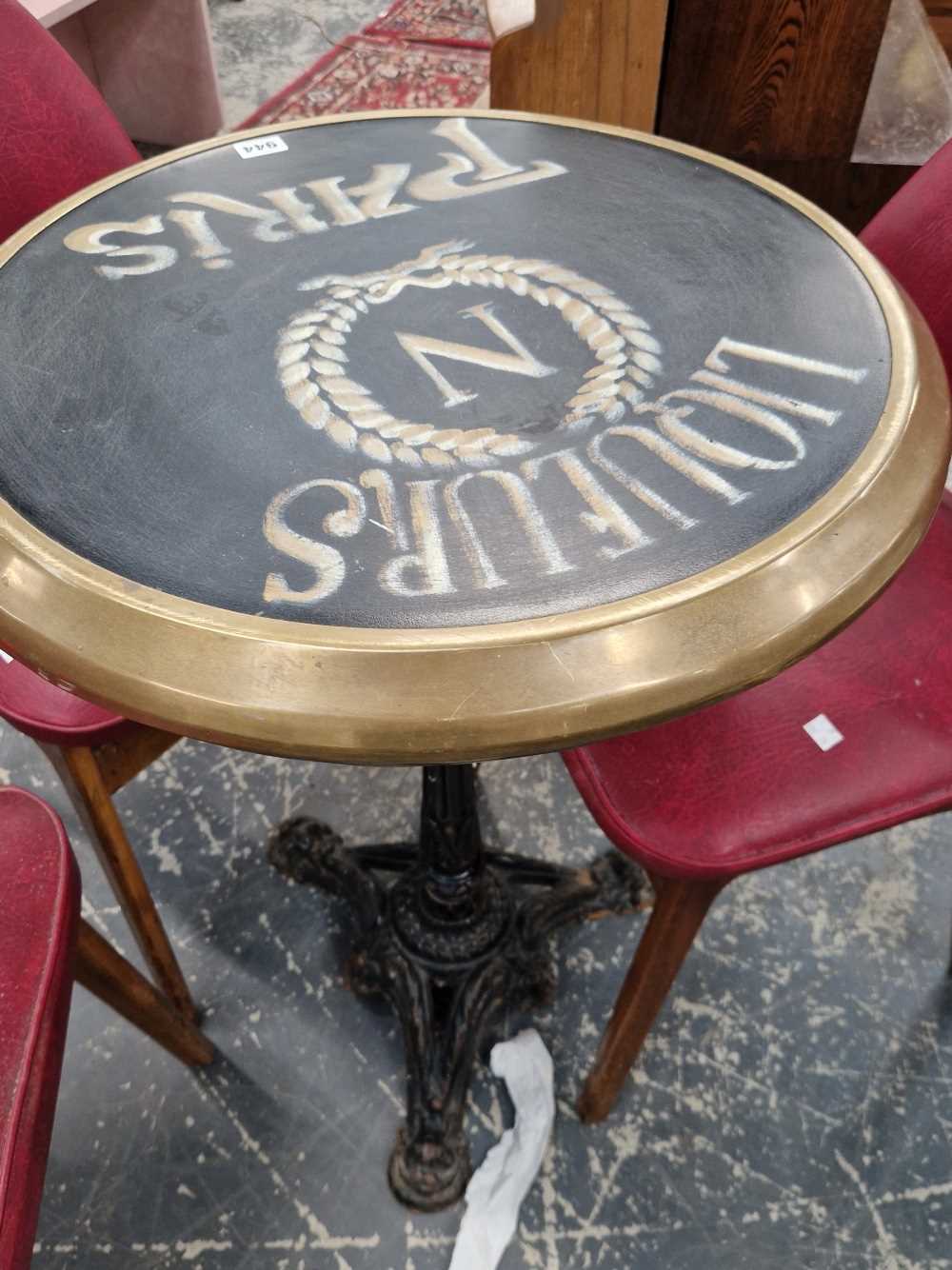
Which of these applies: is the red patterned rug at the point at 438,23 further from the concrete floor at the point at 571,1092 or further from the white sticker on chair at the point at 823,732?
the white sticker on chair at the point at 823,732

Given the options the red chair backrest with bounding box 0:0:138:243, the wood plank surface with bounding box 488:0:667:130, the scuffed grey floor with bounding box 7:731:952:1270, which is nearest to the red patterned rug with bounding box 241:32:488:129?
the wood plank surface with bounding box 488:0:667:130

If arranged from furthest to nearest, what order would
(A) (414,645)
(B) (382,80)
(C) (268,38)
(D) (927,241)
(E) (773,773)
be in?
(C) (268,38), (B) (382,80), (D) (927,241), (E) (773,773), (A) (414,645)

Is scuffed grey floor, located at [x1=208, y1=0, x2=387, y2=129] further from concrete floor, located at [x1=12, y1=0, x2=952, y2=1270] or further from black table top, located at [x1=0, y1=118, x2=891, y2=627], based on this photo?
concrete floor, located at [x1=12, y1=0, x2=952, y2=1270]

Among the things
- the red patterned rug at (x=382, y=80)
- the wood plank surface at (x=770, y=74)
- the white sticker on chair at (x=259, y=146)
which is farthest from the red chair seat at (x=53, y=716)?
the red patterned rug at (x=382, y=80)

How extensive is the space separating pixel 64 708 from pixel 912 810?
Result: 83 cm

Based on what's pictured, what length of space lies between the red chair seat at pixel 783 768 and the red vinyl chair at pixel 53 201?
1.61 feet

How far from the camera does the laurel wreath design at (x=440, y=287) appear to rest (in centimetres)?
74

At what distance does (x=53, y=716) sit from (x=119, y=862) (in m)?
0.23

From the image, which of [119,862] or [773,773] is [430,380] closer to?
[773,773]

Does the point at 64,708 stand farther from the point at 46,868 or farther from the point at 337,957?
the point at 337,957

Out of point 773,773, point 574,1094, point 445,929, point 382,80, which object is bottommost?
point 574,1094

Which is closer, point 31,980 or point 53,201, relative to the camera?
point 31,980

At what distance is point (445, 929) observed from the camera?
4.28 feet

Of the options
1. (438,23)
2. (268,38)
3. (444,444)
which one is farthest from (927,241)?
(268,38)
